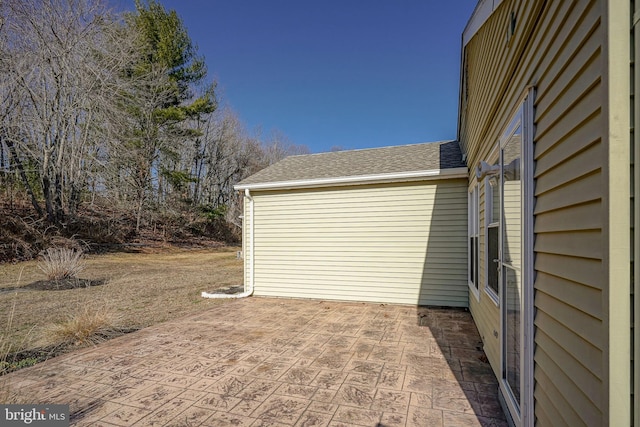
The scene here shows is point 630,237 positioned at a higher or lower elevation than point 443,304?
higher

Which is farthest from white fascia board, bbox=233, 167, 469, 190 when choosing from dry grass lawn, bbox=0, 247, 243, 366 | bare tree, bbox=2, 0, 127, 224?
bare tree, bbox=2, 0, 127, 224

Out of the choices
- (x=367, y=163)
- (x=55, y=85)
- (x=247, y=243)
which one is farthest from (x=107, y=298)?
(x=55, y=85)

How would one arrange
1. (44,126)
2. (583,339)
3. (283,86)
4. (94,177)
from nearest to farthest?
(583,339), (44,126), (94,177), (283,86)

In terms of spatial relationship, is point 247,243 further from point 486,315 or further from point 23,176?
point 23,176

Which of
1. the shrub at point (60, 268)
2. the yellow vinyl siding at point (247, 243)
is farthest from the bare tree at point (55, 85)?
the yellow vinyl siding at point (247, 243)

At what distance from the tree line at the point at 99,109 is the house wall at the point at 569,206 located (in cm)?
1500

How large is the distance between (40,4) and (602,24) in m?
15.9

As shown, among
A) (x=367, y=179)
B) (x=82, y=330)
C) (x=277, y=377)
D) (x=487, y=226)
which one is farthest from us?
(x=367, y=179)

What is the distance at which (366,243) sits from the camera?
6316 millimetres

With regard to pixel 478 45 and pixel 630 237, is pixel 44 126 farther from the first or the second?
pixel 630 237

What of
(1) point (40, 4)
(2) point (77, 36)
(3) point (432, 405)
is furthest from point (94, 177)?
(3) point (432, 405)

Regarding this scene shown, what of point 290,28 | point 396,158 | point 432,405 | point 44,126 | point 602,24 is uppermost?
point 290,28

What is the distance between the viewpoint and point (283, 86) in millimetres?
14953

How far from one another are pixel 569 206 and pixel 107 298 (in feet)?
25.5
